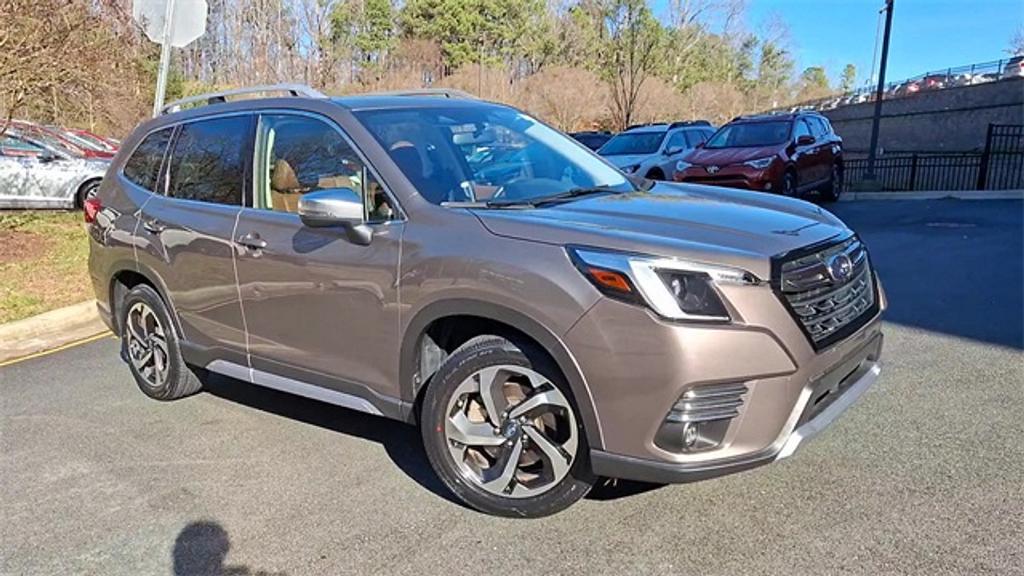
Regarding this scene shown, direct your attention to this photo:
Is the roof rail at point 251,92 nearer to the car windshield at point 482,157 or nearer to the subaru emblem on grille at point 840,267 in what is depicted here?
the car windshield at point 482,157

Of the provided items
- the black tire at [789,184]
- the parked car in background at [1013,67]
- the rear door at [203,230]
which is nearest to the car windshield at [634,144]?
the black tire at [789,184]

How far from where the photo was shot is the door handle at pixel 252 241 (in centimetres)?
371

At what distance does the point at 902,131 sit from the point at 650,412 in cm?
3694

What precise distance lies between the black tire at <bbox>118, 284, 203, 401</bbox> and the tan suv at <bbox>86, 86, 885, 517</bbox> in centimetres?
2

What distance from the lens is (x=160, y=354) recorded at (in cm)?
465

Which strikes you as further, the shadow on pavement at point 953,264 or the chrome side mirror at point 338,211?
the shadow on pavement at point 953,264

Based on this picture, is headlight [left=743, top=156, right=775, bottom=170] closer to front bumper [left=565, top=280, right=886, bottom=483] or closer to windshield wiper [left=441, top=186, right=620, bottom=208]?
windshield wiper [left=441, top=186, right=620, bottom=208]

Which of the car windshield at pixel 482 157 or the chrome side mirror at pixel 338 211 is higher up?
the car windshield at pixel 482 157

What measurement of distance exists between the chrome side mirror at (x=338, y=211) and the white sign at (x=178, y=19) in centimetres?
601

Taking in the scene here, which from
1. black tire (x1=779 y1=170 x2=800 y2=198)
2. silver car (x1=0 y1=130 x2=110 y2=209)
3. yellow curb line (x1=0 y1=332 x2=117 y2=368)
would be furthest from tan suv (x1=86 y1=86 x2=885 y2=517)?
silver car (x1=0 y1=130 x2=110 y2=209)

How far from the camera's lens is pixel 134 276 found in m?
4.79

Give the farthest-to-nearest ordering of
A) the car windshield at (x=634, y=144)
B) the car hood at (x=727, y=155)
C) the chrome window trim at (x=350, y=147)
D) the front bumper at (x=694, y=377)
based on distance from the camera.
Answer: the car windshield at (x=634, y=144), the car hood at (x=727, y=155), the chrome window trim at (x=350, y=147), the front bumper at (x=694, y=377)

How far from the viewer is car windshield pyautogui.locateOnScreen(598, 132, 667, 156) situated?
46.8 ft

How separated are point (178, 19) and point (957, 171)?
21.3 metres
